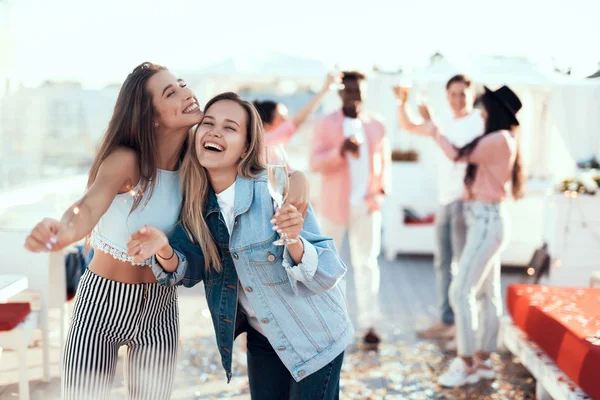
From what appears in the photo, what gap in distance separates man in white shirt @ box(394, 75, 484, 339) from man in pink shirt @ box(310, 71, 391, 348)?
10.8 inches

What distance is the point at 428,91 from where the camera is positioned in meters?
7.83

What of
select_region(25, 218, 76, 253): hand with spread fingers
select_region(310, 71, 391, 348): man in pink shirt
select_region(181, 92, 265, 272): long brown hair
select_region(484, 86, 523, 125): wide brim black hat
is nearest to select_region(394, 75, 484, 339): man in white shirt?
select_region(310, 71, 391, 348): man in pink shirt

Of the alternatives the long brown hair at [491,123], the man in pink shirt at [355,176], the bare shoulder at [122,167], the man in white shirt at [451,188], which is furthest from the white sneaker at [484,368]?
the bare shoulder at [122,167]

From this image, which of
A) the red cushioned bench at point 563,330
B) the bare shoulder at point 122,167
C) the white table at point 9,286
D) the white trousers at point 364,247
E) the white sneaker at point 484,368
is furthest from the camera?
the white trousers at point 364,247

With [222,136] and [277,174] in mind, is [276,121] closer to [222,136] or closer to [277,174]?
[222,136]

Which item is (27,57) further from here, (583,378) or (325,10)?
Result: (583,378)

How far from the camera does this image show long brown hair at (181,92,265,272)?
1672 millimetres

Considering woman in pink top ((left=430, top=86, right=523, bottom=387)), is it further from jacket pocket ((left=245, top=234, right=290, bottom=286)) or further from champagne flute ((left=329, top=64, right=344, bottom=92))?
jacket pocket ((left=245, top=234, right=290, bottom=286))

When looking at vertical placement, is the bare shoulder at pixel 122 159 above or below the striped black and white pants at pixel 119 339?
above

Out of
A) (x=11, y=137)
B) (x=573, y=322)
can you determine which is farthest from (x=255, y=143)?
(x=11, y=137)

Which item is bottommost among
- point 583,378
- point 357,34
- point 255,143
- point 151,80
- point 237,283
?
point 583,378

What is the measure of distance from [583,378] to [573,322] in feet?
1.30

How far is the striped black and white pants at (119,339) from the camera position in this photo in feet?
5.64

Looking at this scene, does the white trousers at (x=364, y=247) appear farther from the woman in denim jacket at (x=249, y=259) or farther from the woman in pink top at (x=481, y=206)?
the woman in denim jacket at (x=249, y=259)
